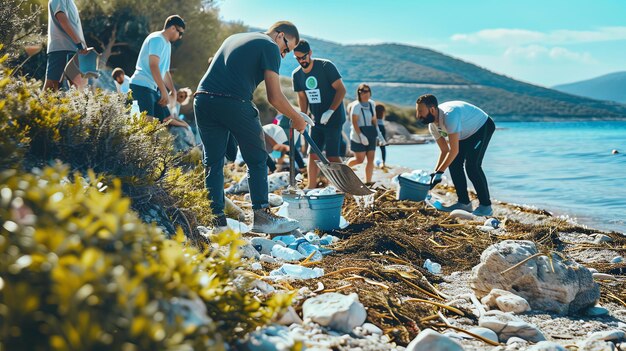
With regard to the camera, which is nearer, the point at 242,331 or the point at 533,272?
the point at 242,331

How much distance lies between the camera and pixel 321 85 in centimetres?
840

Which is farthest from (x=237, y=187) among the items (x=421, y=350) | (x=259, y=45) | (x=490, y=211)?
(x=421, y=350)

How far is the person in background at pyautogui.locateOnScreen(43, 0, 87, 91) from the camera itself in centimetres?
705

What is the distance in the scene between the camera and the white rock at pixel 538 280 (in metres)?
4.38

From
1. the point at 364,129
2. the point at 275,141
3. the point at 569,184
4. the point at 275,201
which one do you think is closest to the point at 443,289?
the point at 275,201

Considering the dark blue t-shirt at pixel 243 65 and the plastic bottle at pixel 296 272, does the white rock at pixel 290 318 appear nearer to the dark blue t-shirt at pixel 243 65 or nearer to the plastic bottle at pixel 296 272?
the plastic bottle at pixel 296 272

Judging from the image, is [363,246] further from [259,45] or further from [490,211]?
[490,211]

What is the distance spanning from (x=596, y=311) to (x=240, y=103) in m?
3.20

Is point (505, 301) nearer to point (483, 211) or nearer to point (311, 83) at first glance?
point (483, 211)

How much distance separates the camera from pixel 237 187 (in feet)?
31.4

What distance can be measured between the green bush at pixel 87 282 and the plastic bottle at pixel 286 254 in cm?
299

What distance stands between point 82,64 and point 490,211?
570cm

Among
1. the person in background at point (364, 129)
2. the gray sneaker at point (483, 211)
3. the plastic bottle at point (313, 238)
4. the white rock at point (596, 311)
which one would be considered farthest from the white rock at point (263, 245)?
the person in background at point (364, 129)

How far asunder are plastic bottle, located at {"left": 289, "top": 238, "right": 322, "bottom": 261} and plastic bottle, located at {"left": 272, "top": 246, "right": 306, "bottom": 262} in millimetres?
136
